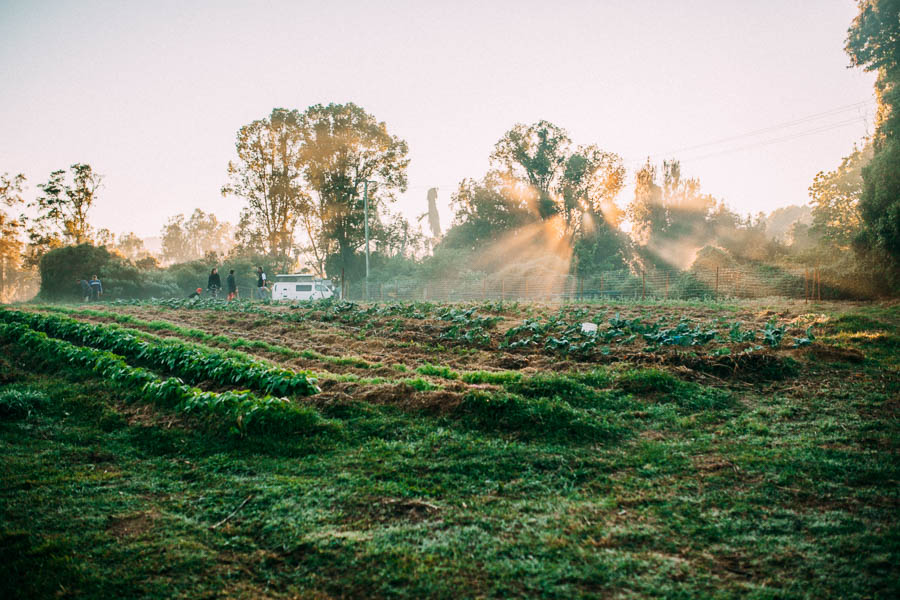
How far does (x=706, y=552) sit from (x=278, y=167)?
152ft

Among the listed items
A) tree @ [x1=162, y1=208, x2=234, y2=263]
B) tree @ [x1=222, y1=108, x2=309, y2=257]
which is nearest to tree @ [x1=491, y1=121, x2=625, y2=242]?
tree @ [x1=222, y1=108, x2=309, y2=257]

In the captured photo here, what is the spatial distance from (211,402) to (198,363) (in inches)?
83.9

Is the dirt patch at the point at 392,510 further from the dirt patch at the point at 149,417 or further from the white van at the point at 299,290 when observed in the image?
the white van at the point at 299,290

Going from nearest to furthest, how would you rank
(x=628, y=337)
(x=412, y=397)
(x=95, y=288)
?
(x=412, y=397), (x=628, y=337), (x=95, y=288)

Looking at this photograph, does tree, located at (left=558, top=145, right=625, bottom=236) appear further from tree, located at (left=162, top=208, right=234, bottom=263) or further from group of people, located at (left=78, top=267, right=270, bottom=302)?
tree, located at (left=162, top=208, right=234, bottom=263)

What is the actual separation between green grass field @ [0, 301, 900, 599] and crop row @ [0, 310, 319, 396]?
0.06 metres

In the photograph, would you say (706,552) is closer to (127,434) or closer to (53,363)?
(127,434)

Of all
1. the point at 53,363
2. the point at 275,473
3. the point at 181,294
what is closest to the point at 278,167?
the point at 181,294

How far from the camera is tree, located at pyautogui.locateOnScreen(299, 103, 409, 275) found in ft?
143

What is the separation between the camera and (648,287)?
27.0 m

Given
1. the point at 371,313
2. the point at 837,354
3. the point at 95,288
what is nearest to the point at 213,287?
the point at 95,288

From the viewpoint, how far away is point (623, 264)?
44812mm

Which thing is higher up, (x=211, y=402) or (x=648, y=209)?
(x=648, y=209)

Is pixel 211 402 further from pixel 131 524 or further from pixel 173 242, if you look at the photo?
pixel 173 242
